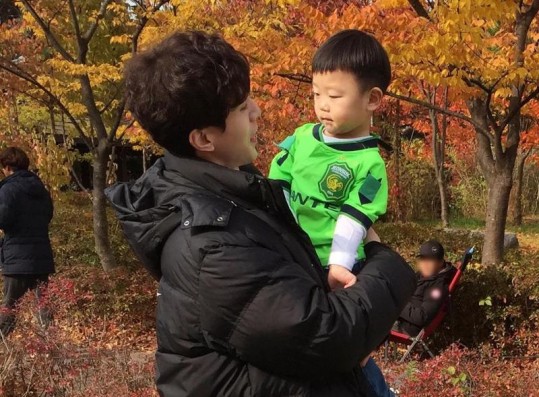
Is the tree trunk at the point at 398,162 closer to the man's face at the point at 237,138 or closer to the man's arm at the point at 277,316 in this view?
the man's face at the point at 237,138

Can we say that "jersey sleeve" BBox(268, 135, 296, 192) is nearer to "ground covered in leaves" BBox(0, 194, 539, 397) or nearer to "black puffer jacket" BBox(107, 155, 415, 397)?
"black puffer jacket" BBox(107, 155, 415, 397)

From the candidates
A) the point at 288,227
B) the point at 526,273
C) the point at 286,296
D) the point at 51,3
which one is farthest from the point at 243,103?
the point at 51,3

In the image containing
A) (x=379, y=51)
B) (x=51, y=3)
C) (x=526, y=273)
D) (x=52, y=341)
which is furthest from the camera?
(x=51, y=3)

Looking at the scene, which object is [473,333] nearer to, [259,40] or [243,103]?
[259,40]

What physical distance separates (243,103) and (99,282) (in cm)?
566

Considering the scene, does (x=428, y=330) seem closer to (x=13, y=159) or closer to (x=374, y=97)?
(x=374, y=97)

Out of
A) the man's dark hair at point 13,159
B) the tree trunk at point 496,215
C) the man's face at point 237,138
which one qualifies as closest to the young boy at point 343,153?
the man's face at point 237,138

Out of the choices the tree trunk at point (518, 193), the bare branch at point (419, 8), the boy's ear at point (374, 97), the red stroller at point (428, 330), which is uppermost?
the bare branch at point (419, 8)

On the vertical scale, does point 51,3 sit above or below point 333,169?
above

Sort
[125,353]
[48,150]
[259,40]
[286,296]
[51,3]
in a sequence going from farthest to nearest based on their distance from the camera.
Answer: [48,150]
[51,3]
[259,40]
[125,353]
[286,296]

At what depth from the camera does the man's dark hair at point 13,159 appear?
16.5 feet

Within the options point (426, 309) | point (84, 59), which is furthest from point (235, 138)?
point (84, 59)

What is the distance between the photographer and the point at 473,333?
520 centimetres

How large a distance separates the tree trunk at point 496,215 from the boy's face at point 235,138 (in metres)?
5.43
